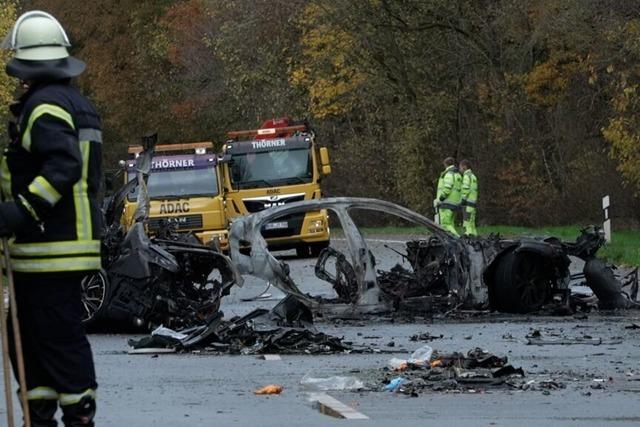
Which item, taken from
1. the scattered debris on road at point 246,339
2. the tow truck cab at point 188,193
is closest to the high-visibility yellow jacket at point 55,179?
the scattered debris on road at point 246,339

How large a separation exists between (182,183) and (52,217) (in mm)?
24975

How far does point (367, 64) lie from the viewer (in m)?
50.3

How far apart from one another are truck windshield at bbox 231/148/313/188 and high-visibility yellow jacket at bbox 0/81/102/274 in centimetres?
2581

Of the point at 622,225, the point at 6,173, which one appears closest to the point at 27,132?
the point at 6,173

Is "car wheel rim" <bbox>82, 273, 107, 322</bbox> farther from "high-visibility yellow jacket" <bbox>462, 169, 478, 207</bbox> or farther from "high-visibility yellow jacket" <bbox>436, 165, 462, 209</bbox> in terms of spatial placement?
"high-visibility yellow jacket" <bbox>462, 169, 478, 207</bbox>

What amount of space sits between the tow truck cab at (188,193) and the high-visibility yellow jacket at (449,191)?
4.23 metres

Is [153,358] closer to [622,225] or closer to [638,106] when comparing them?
[638,106]

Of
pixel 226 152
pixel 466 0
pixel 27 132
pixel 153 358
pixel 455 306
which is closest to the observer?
pixel 27 132

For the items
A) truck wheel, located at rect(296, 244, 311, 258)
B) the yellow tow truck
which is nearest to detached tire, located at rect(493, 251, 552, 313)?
the yellow tow truck

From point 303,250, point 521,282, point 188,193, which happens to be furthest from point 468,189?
point 521,282

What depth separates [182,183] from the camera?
31.9 m

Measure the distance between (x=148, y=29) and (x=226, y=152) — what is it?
118 ft

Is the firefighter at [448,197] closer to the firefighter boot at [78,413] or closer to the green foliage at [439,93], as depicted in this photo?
the green foliage at [439,93]

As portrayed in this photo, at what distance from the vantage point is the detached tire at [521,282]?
16984 millimetres
